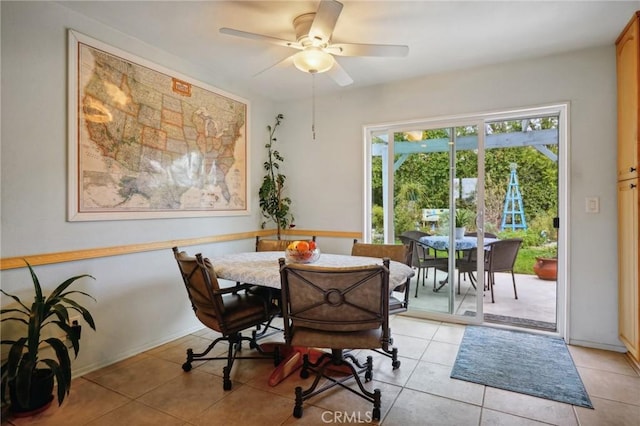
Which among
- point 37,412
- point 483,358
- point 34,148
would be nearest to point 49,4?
point 34,148

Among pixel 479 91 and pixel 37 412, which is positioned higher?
pixel 479 91

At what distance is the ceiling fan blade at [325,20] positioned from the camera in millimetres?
1833

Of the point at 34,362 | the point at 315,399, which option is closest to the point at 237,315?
the point at 315,399

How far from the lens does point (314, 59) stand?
2354mm

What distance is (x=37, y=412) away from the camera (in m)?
1.90

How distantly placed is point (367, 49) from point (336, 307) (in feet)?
5.59

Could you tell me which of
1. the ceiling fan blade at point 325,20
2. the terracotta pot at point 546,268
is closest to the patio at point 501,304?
the terracotta pot at point 546,268

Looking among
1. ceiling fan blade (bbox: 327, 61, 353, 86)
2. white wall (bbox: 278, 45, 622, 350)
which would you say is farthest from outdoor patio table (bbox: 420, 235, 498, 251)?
ceiling fan blade (bbox: 327, 61, 353, 86)

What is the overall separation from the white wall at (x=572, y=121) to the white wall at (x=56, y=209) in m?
2.05

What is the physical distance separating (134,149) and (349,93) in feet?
7.82

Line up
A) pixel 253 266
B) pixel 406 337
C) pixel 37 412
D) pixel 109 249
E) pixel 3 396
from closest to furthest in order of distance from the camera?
pixel 3 396 < pixel 37 412 < pixel 253 266 < pixel 109 249 < pixel 406 337

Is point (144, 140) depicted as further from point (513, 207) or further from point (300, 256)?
point (513, 207)

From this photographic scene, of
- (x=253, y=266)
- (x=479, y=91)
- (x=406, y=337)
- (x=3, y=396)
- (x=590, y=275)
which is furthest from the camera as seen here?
(x=479, y=91)

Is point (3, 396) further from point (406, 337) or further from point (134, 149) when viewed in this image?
point (406, 337)
